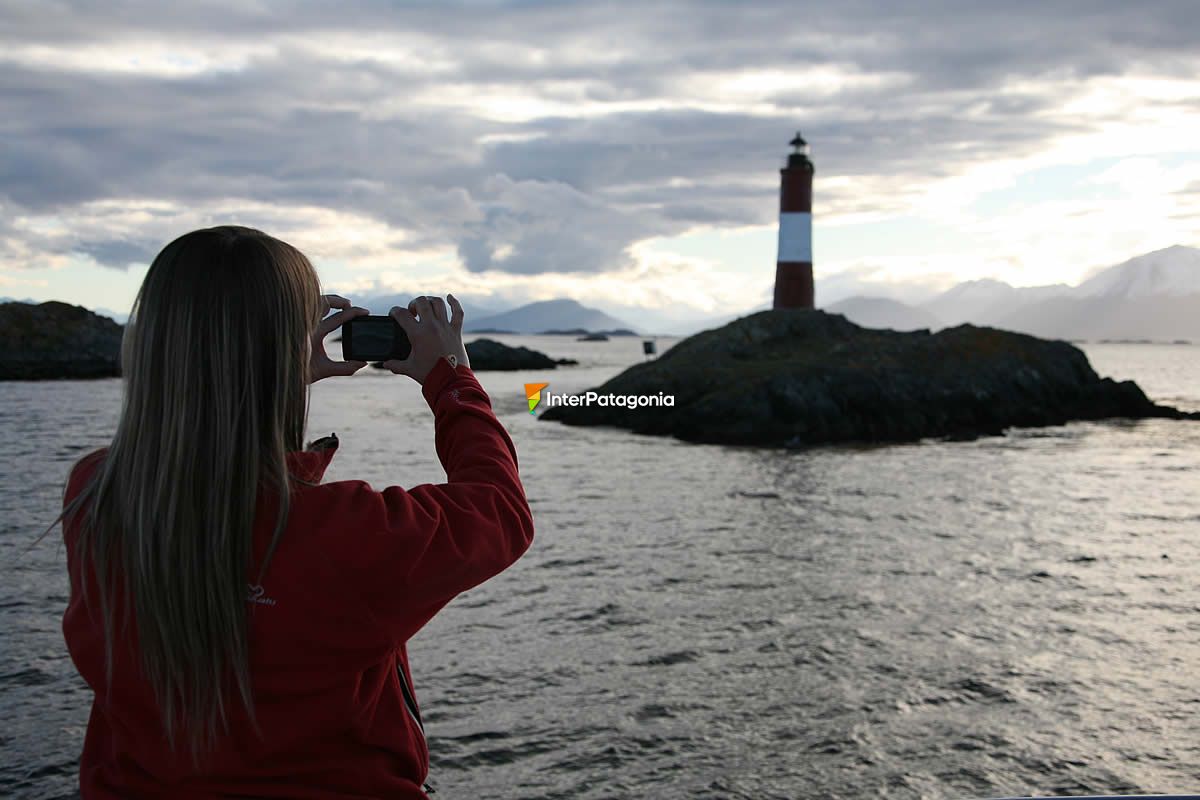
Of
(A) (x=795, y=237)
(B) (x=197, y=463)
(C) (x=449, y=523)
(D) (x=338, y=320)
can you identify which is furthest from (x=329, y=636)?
(A) (x=795, y=237)

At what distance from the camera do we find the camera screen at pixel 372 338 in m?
2.25

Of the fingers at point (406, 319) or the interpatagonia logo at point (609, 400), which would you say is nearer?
the fingers at point (406, 319)

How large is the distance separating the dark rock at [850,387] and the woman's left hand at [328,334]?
30.4m

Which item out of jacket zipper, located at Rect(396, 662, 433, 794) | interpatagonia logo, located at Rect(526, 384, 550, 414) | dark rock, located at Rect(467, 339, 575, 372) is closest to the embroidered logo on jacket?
jacket zipper, located at Rect(396, 662, 433, 794)

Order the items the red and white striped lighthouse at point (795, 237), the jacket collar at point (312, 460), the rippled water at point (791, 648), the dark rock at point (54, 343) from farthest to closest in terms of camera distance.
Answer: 1. the dark rock at point (54, 343)
2. the red and white striped lighthouse at point (795, 237)
3. the rippled water at point (791, 648)
4. the jacket collar at point (312, 460)

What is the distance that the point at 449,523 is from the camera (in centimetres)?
200

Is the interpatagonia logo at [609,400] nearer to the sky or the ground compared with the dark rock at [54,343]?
nearer to the ground

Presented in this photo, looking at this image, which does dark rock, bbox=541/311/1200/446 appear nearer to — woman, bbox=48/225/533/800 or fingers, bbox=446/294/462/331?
fingers, bbox=446/294/462/331

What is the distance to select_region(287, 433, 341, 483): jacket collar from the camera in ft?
6.38

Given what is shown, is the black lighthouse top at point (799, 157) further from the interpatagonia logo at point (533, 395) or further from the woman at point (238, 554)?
the woman at point (238, 554)

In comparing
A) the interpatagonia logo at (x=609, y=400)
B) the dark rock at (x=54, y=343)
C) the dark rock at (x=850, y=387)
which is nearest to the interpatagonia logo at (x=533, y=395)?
the interpatagonia logo at (x=609, y=400)

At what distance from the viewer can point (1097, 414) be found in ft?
137

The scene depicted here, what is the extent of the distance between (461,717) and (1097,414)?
3989cm

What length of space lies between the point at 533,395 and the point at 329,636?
5117cm
